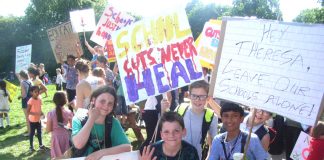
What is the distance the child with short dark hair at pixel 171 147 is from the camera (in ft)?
10.5

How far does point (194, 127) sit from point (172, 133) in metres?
0.68

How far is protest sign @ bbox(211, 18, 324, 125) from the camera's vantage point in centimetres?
285

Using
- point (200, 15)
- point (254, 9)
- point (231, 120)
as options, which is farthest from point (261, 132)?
point (254, 9)

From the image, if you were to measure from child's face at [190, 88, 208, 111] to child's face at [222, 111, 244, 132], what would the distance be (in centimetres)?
39

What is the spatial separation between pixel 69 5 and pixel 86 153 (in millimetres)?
45252

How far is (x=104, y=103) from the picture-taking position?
345 centimetres

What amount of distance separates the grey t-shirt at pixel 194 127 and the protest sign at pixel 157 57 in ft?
1.33

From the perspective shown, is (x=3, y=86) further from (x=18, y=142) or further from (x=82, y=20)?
(x=82, y=20)

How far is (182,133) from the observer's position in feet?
10.7

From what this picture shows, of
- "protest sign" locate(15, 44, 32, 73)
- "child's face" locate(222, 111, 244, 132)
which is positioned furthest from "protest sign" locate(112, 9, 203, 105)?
"protest sign" locate(15, 44, 32, 73)

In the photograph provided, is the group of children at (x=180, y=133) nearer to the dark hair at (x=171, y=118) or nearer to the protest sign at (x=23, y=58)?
the dark hair at (x=171, y=118)

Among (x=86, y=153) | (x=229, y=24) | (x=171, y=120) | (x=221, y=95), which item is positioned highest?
(x=229, y=24)

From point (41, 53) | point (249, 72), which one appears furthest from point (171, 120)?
point (41, 53)

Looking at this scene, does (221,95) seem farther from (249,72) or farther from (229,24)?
(229,24)
